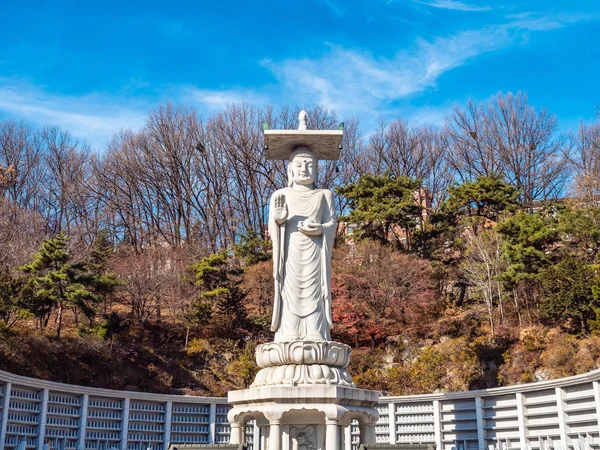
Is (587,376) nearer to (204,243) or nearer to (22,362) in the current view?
(22,362)

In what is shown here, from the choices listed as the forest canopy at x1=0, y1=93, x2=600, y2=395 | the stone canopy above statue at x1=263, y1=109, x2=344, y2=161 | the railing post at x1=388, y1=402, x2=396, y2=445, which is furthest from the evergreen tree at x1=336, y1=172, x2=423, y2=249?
the stone canopy above statue at x1=263, y1=109, x2=344, y2=161

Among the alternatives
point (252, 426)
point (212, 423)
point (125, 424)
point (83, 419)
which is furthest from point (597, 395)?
point (83, 419)

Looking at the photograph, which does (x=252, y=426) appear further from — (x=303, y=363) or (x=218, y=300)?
(x=218, y=300)

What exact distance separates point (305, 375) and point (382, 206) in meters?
14.5

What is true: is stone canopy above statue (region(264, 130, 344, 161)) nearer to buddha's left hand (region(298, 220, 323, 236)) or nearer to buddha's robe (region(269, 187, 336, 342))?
buddha's robe (region(269, 187, 336, 342))

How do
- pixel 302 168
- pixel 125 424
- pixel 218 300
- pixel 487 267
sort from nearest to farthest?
pixel 302 168 → pixel 125 424 → pixel 487 267 → pixel 218 300

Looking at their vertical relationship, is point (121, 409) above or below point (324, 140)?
below

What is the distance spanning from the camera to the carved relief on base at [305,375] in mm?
8711

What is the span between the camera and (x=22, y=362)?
47.3ft

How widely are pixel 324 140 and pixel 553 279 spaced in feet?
31.7

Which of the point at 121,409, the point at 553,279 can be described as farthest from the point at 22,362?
the point at 553,279

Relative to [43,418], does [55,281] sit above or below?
above

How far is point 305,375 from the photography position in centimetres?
877

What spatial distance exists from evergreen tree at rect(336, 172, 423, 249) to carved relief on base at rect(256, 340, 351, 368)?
534 inches
